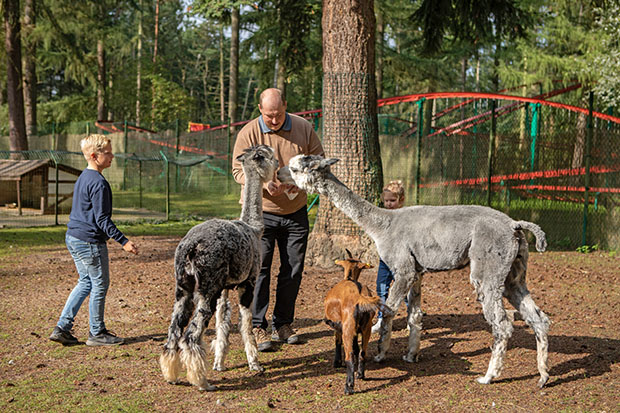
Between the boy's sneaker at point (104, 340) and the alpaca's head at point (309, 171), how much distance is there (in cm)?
242

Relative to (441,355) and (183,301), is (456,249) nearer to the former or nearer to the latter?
(441,355)

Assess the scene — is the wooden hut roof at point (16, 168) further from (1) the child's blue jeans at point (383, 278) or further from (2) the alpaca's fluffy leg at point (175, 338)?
(2) the alpaca's fluffy leg at point (175, 338)

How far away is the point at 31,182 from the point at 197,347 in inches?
564

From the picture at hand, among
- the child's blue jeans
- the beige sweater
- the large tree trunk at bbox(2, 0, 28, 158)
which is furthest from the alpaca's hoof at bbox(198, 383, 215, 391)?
the large tree trunk at bbox(2, 0, 28, 158)

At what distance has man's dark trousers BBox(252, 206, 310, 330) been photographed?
19.6ft

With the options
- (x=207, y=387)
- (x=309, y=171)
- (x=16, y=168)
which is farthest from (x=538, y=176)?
(x=16, y=168)

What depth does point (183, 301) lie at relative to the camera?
189 inches

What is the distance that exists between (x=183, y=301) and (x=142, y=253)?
675 centimetres

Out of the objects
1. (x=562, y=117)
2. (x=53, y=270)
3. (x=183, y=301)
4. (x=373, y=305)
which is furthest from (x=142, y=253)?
(x=562, y=117)

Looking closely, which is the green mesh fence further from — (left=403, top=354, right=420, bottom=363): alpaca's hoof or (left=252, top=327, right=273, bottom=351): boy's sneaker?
(left=252, top=327, right=273, bottom=351): boy's sneaker

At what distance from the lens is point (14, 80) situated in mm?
19844

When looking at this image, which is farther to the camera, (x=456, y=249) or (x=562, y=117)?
(x=562, y=117)

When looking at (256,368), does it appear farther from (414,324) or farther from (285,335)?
(414,324)

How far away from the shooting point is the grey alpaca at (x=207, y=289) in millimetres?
4625
